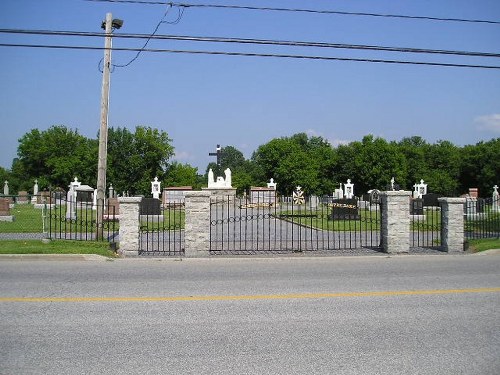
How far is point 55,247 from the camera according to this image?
13.0 m

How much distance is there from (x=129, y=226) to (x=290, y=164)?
69988 mm

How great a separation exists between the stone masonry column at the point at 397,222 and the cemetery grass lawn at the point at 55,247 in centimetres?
812

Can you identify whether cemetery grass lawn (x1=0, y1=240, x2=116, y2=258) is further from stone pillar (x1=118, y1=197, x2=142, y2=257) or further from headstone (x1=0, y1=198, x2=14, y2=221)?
headstone (x1=0, y1=198, x2=14, y2=221)

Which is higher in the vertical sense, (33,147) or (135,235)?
(33,147)

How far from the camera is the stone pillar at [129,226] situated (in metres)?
12.7

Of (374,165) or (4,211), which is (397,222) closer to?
(4,211)

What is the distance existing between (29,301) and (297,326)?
4333mm

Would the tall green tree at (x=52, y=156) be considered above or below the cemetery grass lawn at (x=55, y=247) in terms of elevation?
above

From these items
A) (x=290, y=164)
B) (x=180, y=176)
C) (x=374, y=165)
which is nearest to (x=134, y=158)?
(x=180, y=176)

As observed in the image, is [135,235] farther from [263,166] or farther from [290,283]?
[263,166]

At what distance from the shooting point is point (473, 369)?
14.8ft

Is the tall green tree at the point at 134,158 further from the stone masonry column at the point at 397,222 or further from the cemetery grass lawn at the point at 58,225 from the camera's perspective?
the stone masonry column at the point at 397,222

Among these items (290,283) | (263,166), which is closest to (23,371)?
(290,283)

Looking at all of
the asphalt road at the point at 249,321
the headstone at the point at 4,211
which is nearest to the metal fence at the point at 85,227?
the headstone at the point at 4,211
